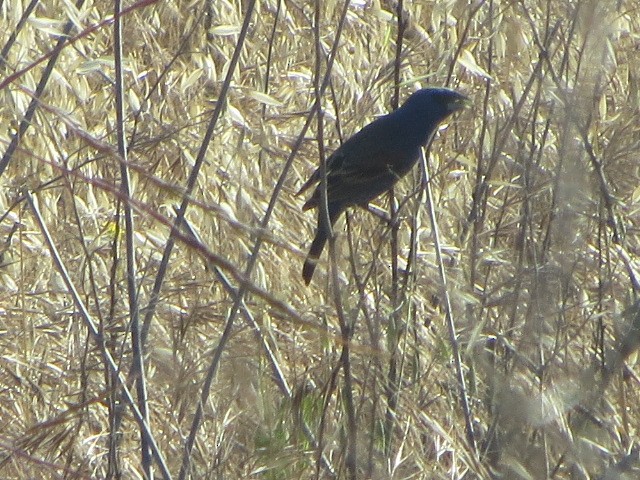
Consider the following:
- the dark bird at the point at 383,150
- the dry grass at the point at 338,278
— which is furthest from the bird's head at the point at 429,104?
the dry grass at the point at 338,278

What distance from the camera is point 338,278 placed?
2002mm

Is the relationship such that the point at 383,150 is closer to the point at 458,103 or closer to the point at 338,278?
the point at 458,103

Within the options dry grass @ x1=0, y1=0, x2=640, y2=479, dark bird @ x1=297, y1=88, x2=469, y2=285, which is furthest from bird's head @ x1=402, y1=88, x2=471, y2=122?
dry grass @ x1=0, y1=0, x2=640, y2=479

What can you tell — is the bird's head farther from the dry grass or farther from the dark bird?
the dry grass

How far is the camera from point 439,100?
389cm

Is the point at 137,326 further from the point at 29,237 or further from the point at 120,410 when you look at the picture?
the point at 29,237

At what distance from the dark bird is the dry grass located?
0.32ft

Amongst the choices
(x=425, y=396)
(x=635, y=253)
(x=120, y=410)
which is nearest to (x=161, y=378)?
(x=120, y=410)

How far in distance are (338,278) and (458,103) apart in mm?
1760

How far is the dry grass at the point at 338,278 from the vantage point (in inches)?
65.6

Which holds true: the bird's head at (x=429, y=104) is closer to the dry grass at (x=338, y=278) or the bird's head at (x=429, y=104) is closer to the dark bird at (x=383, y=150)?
the dark bird at (x=383, y=150)

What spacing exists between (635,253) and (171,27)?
2.52 meters

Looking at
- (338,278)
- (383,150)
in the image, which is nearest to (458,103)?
(383,150)

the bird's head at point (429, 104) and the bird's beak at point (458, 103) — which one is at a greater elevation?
the bird's head at point (429, 104)
